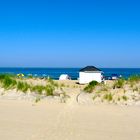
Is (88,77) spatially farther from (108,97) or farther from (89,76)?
(108,97)

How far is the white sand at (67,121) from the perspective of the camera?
978 cm

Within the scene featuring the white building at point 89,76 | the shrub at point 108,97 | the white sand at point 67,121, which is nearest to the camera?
the white sand at point 67,121

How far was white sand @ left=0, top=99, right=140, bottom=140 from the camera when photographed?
9781 millimetres

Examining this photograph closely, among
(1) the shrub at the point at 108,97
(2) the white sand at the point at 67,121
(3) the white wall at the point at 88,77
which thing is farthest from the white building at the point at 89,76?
(2) the white sand at the point at 67,121

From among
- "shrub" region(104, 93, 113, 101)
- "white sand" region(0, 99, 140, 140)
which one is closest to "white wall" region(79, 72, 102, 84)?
"shrub" region(104, 93, 113, 101)

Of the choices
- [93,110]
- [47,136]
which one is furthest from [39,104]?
[47,136]

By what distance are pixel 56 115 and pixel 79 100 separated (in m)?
A: 3.67

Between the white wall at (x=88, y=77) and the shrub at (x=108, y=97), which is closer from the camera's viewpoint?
the shrub at (x=108, y=97)

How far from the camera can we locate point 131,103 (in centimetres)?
1538

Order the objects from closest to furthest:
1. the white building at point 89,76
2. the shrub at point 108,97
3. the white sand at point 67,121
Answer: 1. the white sand at point 67,121
2. the shrub at point 108,97
3. the white building at point 89,76

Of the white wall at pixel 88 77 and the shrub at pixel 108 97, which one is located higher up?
the white wall at pixel 88 77

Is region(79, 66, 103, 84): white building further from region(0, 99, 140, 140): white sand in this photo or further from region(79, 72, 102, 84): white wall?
region(0, 99, 140, 140): white sand

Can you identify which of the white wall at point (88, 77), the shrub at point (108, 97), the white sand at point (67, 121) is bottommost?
the white sand at point (67, 121)

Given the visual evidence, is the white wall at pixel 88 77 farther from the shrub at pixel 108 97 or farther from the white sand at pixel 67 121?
the white sand at pixel 67 121
